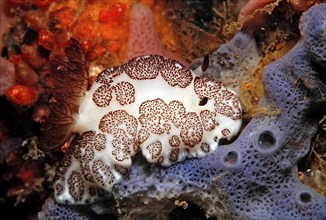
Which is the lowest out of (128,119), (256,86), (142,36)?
(128,119)

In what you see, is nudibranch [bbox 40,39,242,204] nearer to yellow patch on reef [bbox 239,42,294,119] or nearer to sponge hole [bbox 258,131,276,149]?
yellow patch on reef [bbox 239,42,294,119]

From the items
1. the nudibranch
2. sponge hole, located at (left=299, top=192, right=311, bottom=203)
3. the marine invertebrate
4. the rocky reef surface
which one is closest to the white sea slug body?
the nudibranch

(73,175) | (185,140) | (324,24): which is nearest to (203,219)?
(185,140)

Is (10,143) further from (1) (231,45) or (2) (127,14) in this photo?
(1) (231,45)

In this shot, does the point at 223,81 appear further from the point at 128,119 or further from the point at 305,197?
the point at 305,197

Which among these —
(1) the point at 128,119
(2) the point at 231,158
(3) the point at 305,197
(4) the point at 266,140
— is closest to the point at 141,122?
(1) the point at 128,119

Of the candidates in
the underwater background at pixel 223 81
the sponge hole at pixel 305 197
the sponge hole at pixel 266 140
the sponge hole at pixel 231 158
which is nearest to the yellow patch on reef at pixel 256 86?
the underwater background at pixel 223 81
